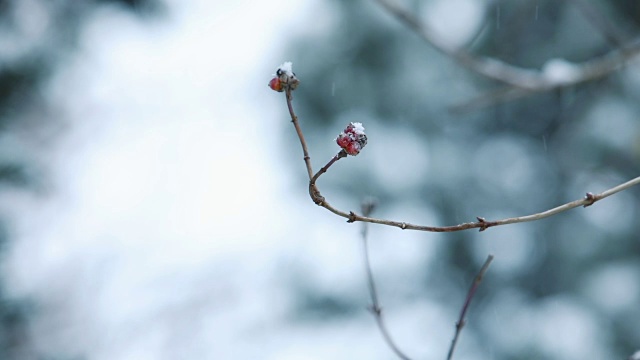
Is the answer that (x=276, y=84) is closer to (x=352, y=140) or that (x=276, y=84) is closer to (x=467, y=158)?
(x=352, y=140)

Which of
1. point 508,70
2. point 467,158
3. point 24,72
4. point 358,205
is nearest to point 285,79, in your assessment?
point 508,70

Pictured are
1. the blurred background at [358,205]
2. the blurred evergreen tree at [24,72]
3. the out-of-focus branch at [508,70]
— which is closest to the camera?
the out-of-focus branch at [508,70]

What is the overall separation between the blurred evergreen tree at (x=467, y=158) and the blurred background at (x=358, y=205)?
11 mm

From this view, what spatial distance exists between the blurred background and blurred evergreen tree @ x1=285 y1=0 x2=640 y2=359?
0.01 m

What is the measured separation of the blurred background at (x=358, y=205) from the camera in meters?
3.16

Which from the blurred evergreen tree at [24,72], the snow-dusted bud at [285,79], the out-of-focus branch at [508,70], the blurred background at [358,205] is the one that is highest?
the blurred background at [358,205]

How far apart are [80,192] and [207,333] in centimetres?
121

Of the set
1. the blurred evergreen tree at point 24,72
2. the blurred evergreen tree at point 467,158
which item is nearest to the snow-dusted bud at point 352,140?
the blurred evergreen tree at point 24,72

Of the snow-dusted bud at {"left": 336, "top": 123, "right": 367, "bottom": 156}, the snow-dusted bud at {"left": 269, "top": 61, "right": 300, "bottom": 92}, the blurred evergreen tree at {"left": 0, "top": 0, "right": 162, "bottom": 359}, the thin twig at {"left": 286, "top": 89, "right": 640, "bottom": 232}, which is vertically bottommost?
the thin twig at {"left": 286, "top": 89, "right": 640, "bottom": 232}

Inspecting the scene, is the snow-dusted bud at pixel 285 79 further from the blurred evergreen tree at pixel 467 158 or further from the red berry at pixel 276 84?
the blurred evergreen tree at pixel 467 158

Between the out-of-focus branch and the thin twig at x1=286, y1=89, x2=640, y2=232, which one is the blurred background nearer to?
the out-of-focus branch

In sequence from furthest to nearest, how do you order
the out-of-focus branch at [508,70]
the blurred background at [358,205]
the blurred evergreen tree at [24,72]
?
the blurred background at [358,205], the blurred evergreen tree at [24,72], the out-of-focus branch at [508,70]

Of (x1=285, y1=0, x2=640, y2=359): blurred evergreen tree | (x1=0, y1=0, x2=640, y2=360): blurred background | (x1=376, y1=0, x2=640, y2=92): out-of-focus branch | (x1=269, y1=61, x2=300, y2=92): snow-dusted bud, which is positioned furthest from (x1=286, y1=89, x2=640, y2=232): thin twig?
(x1=285, y1=0, x2=640, y2=359): blurred evergreen tree

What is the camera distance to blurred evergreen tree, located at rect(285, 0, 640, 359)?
3.31 m
